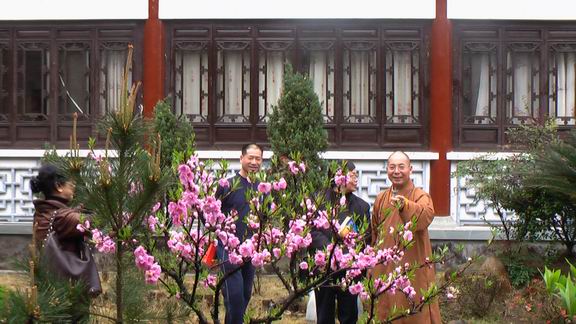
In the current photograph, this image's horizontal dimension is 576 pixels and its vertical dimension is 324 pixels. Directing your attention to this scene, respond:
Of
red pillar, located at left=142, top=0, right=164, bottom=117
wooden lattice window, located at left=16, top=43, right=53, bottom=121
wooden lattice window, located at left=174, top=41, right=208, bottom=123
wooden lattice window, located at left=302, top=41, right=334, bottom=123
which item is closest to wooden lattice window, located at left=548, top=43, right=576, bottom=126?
wooden lattice window, located at left=302, top=41, right=334, bottom=123

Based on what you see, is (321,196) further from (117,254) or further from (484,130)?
(484,130)

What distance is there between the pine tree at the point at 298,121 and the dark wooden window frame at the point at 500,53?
2.24 m

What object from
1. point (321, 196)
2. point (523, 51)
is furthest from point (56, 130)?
point (321, 196)

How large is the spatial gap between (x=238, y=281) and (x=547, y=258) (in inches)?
189

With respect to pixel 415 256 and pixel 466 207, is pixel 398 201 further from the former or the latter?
pixel 466 207

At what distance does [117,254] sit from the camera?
5277mm

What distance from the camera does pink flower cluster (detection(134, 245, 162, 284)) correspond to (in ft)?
17.7

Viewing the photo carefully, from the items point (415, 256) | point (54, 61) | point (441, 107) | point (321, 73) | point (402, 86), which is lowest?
point (415, 256)

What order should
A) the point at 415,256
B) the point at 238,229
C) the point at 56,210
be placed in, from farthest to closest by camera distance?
the point at 238,229 → the point at 415,256 → the point at 56,210

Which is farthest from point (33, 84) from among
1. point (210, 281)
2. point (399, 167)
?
point (210, 281)
